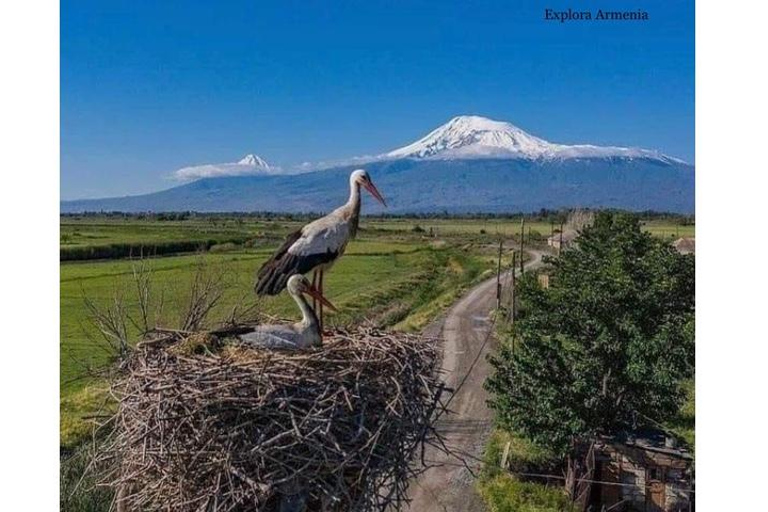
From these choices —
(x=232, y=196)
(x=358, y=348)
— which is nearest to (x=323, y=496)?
(x=358, y=348)

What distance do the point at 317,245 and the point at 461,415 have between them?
8546 mm

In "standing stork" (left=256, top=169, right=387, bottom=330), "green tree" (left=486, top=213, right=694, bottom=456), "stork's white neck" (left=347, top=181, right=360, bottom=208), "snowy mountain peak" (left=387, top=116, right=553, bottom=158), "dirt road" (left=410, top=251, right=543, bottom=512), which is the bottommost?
"dirt road" (left=410, top=251, right=543, bottom=512)

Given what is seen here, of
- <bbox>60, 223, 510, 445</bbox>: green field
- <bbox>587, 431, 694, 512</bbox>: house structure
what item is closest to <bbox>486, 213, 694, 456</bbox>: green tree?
<bbox>587, 431, 694, 512</bbox>: house structure

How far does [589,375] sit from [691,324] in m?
1.32

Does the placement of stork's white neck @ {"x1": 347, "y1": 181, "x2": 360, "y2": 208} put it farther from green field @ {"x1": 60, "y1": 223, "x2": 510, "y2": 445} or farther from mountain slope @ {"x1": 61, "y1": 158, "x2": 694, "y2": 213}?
mountain slope @ {"x1": 61, "y1": 158, "x2": 694, "y2": 213}

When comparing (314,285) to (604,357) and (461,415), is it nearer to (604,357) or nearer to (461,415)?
(604,357)

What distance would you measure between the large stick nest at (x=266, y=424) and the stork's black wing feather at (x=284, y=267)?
1.71 ft

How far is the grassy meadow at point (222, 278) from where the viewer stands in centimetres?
988

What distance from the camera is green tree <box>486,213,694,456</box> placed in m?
8.58

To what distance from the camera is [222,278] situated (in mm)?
9039

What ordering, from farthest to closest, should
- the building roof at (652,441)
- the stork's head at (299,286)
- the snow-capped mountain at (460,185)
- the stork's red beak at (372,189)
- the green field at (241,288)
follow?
1. the snow-capped mountain at (460,185)
2. the green field at (241,288)
3. the building roof at (652,441)
4. the stork's red beak at (372,189)
5. the stork's head at (299,286)

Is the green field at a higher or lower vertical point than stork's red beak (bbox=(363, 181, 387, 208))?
lower

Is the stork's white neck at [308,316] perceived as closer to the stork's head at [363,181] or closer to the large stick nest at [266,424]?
the large stick nest at [266,424]

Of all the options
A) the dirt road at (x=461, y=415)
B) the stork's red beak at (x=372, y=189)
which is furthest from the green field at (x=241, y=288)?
the stork's red beak at (x=372, y=189)
